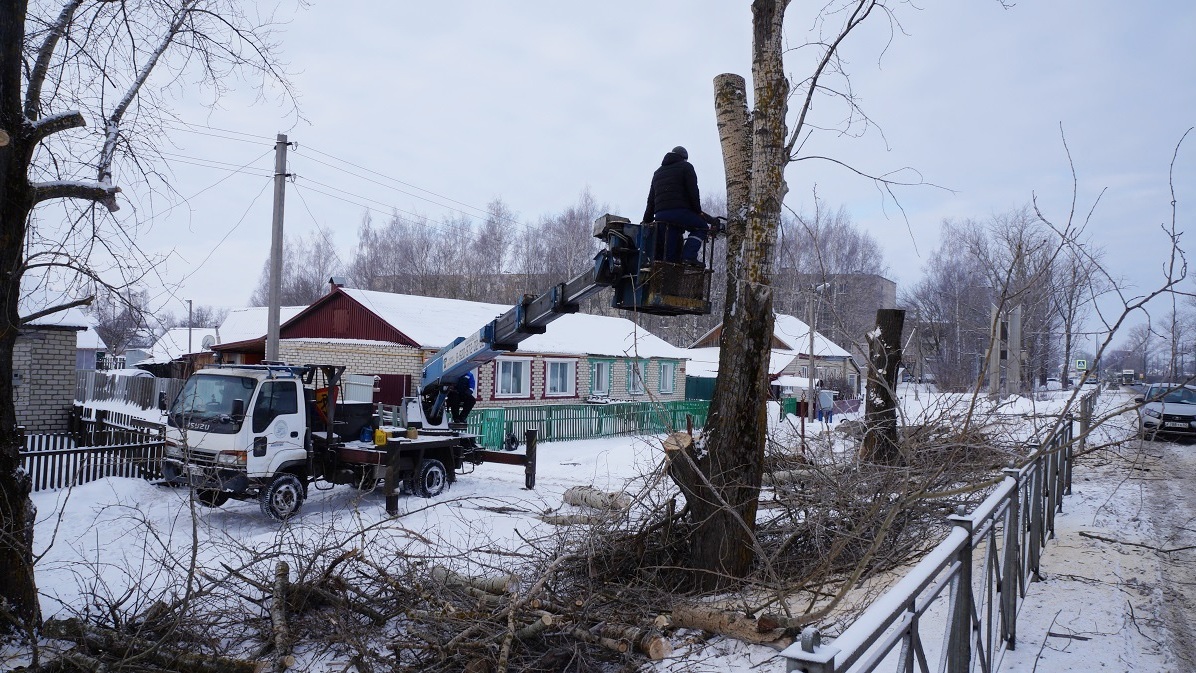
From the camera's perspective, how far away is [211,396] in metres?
10.3

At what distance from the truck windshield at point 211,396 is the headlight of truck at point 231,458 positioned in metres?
0.39

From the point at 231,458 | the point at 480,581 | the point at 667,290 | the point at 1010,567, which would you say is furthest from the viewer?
the point at 231,458

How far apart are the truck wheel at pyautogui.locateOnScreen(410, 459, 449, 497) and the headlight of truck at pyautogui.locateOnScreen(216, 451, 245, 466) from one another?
2853 mm

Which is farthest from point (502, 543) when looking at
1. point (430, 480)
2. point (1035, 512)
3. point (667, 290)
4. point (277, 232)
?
point (277, 232)

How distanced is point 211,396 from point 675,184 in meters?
7.18

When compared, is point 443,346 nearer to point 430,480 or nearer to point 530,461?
point 530,461

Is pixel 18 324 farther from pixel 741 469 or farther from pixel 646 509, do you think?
pixel 741 469

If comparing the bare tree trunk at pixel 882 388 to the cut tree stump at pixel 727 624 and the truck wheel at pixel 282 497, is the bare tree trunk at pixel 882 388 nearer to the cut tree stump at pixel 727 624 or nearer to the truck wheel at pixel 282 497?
the cut tree stump at pixel 727 624

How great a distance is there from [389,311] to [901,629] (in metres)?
21.4

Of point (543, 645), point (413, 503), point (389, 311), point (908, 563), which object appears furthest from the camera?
point (389, 311)

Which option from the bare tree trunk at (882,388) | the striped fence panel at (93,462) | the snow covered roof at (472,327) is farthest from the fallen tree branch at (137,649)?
the snow covered roof at (472,327)

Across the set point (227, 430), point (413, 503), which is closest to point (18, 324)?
point (227, 430)

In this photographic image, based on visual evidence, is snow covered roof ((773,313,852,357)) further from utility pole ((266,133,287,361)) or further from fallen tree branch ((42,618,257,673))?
fallen tree branch ((42,618,257,673))

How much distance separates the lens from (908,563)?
6273 millimetres
